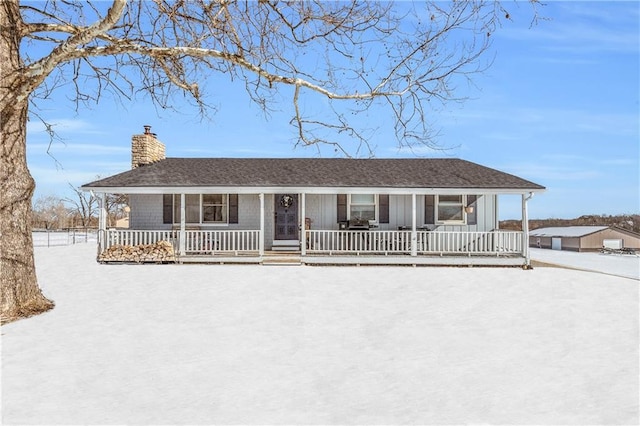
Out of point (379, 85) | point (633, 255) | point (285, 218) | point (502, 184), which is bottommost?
point (633, 255)

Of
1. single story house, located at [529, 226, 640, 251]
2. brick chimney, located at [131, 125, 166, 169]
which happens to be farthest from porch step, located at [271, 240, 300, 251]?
single story house, located at [529, 226, 640, 251]

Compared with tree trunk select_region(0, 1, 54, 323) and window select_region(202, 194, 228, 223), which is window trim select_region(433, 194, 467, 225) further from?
tree trunk select_region(0, 1, 54, 323)

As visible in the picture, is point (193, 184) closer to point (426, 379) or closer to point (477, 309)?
point (477, 309)

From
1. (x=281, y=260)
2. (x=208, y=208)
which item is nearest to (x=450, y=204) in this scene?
(x=281, y=260)

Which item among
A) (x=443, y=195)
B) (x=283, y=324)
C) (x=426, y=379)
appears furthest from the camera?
(x=443, y=195)

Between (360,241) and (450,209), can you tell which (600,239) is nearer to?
(450,209)

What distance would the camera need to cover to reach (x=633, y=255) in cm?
2462

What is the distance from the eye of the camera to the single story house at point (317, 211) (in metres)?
15.8

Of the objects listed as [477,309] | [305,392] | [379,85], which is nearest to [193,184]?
[379,85]

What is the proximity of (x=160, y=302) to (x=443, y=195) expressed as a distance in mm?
11977

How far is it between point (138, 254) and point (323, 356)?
12.0 m

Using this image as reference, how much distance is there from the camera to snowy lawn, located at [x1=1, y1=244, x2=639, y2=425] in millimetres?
4066

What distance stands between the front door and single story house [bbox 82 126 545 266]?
4 cm

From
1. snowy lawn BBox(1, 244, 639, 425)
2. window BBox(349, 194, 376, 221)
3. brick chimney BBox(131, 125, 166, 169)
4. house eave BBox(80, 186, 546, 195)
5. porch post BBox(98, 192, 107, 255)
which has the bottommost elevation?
snowy lawn BBox(1, 244, 639, 425)
